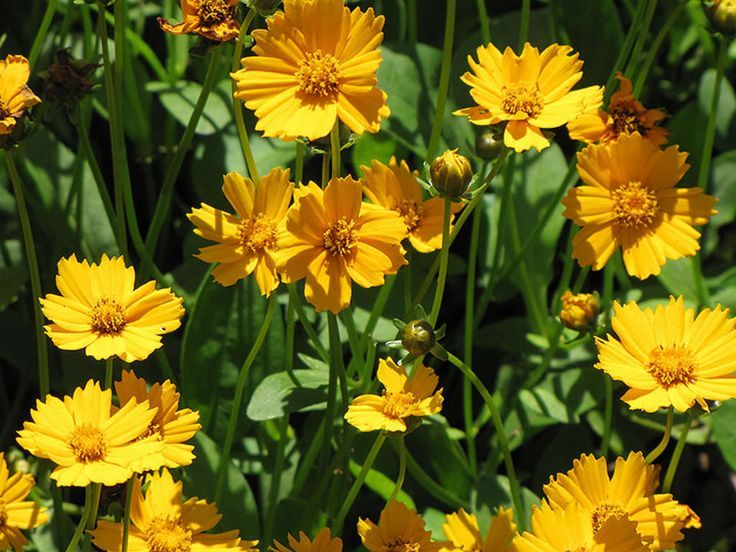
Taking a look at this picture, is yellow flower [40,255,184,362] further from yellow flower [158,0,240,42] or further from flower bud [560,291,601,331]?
flower bud [560,291,601,331]

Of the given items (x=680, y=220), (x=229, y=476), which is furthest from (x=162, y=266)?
(x=680, y=220)

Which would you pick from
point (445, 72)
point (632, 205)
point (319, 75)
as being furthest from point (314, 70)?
point (632, 205)

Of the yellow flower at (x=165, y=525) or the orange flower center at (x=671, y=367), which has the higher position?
the orange flower center at (x=671, y=367)

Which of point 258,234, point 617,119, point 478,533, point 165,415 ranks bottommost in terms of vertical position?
point 478,533

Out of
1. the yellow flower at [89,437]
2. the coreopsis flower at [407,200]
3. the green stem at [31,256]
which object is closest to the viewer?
the yellow flower at [89,437]

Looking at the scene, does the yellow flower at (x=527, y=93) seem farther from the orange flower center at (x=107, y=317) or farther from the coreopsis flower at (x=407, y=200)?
the orange flower center at (x=107, y=317)

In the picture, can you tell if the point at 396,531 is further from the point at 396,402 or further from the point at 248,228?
the point at 248,228

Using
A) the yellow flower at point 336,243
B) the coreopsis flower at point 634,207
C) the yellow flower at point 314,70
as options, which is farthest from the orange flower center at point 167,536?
the coreopsis flower at point 634,207
